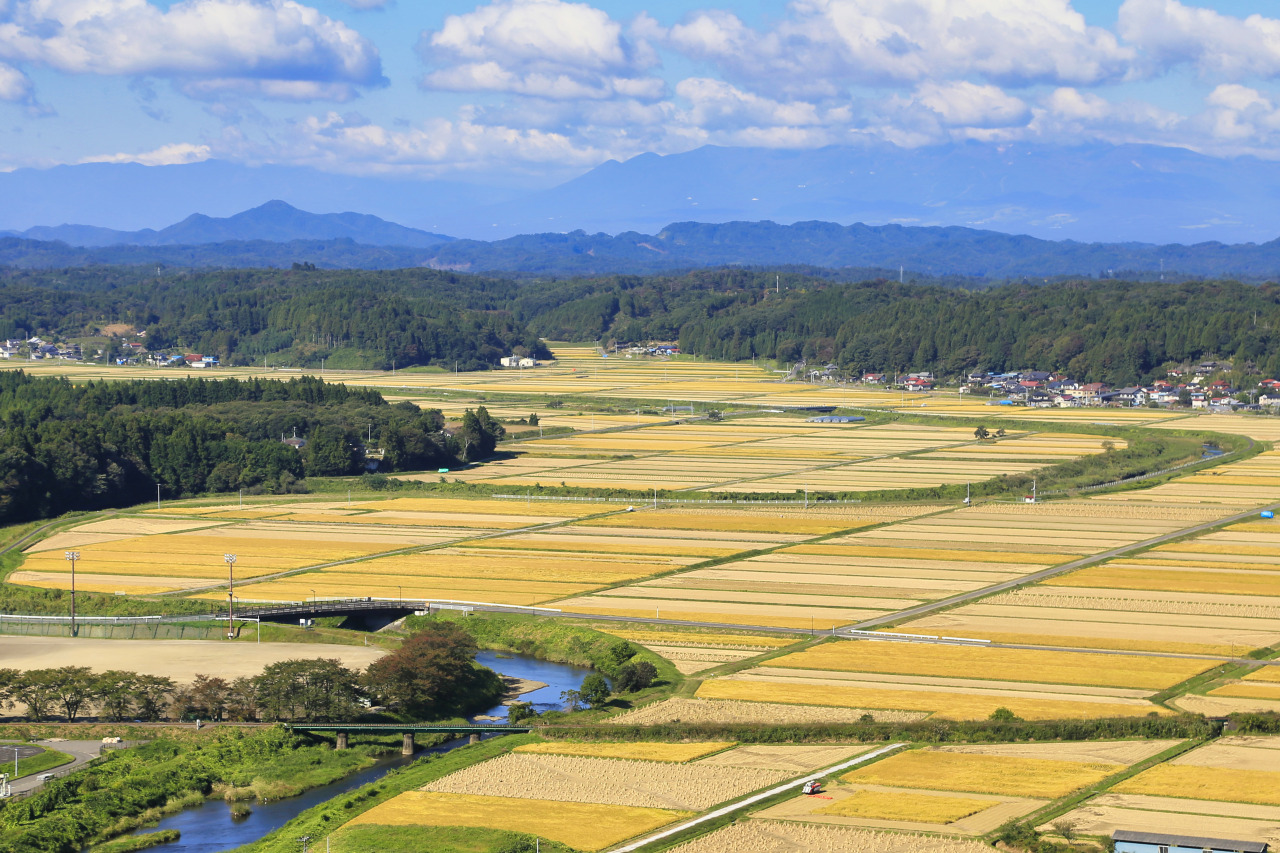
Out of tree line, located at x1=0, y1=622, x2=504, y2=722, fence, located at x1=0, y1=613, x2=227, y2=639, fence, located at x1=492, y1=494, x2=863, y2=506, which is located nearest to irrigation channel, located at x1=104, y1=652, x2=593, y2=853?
tree line, located at x1=0, y1=622, x2=504, y2=722

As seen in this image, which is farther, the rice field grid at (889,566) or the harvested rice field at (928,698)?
the rice field grid at (889,566)

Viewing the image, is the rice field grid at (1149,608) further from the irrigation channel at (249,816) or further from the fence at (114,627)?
the fence at (114,627)

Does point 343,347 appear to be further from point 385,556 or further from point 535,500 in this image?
point 385,556

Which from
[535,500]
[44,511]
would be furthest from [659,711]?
[44,511]

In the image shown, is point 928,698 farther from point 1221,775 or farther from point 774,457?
point 774,457

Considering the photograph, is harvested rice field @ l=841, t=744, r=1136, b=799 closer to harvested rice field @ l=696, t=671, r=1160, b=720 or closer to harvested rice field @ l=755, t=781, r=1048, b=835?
harvested rice field @ l=755, t=781, r=1048, b=835

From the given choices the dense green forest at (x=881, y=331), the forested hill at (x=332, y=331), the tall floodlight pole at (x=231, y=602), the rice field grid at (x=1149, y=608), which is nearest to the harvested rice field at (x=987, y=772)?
the rice field grid at (x=1149, y=608)
